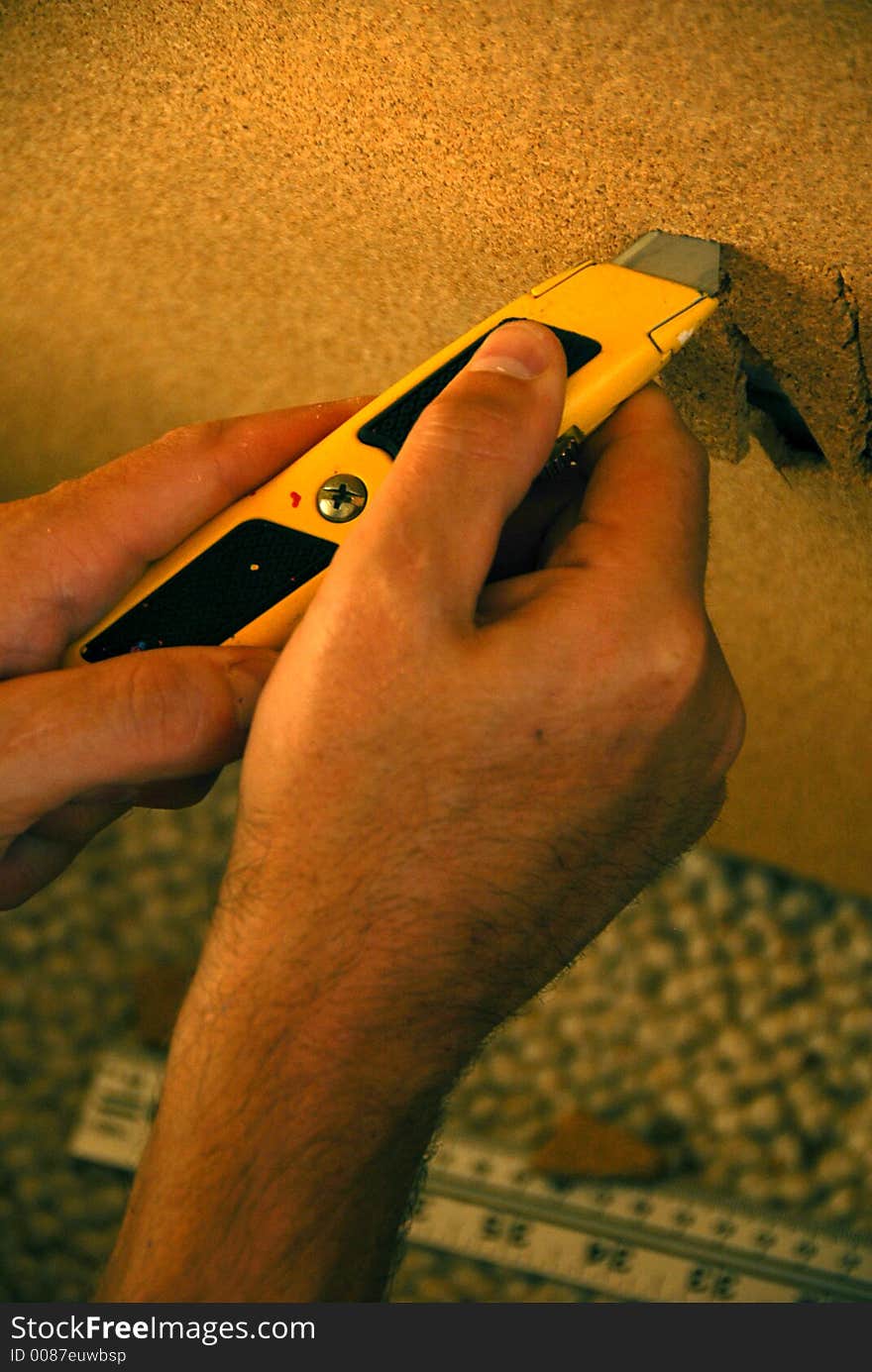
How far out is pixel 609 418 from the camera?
490 millimetres

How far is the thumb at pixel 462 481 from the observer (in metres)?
0.40

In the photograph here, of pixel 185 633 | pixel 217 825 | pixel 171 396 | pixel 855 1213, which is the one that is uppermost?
pixel 171 396

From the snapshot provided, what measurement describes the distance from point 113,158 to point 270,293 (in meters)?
0.12

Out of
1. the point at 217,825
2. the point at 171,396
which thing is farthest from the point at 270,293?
the point at 217,825

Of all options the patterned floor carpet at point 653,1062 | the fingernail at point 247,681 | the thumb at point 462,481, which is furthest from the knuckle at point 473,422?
the patterned floor carpet at point 653,1062

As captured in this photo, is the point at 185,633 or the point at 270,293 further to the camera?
the point at 270,293

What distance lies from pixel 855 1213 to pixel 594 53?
0.57 metres

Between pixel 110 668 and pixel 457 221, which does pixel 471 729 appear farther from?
pixel 457 221

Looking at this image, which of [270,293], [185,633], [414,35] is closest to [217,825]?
[185,633]

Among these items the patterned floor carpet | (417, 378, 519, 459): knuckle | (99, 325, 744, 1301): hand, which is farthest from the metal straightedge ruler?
(417, 378, 519, 459): knuckle

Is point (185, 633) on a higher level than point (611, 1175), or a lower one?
higher

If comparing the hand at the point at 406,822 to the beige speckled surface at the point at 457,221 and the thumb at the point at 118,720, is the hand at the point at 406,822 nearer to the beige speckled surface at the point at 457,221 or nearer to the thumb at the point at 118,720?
the thumb at the point at 118,720

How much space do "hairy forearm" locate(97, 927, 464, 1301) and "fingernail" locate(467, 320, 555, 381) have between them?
24 centimetres

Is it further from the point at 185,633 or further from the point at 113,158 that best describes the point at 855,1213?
the point at 113,158
